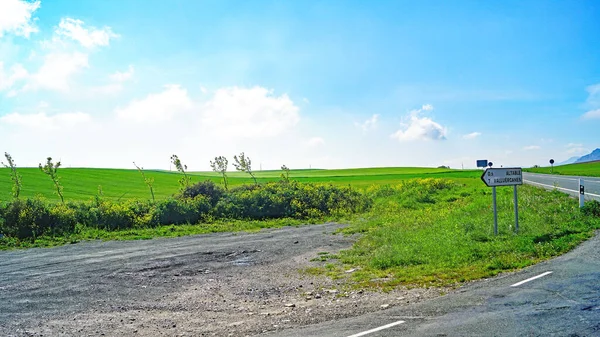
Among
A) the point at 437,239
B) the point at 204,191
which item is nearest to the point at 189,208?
the point at 204,191

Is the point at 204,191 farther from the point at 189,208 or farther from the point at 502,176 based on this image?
the point at 502,176

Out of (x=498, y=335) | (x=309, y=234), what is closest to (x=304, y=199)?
(x=309, y=234)

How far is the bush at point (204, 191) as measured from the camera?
1208 inches

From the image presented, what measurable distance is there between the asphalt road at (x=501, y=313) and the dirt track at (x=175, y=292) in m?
0.74

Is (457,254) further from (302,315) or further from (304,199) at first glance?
(304,199)

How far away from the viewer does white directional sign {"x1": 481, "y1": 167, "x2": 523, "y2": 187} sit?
14.8 meters

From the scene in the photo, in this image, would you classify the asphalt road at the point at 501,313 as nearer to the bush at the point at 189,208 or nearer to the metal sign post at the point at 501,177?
the metal sign post at the point at 501,177

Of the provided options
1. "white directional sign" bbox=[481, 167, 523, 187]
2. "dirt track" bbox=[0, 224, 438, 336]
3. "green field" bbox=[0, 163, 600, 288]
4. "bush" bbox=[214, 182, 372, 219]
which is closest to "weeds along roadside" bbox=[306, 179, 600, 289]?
"green field" bbox=[0, 163, 600, 288]

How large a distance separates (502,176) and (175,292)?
11.5 meters

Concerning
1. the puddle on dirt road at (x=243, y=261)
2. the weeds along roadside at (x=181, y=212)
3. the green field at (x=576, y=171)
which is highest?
the green field at (x=576, y=171)

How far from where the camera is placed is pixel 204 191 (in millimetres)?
31031

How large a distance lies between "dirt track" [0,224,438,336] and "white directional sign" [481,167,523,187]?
6.02m

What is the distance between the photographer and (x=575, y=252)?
11.2 m

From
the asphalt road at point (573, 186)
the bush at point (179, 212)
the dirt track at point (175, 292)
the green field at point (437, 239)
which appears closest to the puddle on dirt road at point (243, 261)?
the dirt track at point (175, 292)
